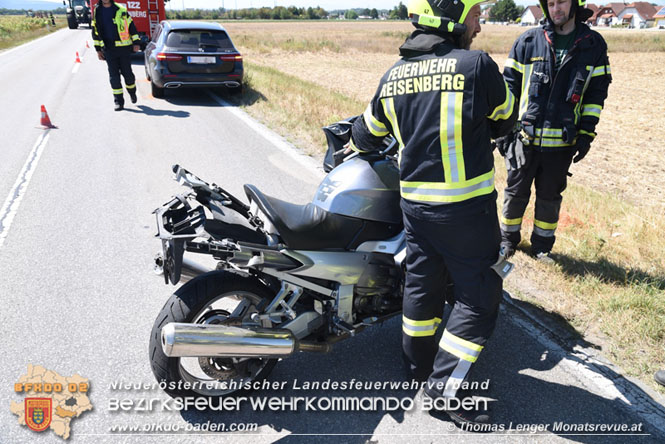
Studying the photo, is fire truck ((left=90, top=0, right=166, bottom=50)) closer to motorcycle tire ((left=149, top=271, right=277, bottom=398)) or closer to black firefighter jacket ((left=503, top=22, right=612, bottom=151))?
black firefighter jacket ((left=503, top=22, right=612, bottom=151))

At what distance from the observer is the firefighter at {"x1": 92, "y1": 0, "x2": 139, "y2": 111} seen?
9922 millimetres

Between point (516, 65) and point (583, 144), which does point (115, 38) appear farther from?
point (583, 144)

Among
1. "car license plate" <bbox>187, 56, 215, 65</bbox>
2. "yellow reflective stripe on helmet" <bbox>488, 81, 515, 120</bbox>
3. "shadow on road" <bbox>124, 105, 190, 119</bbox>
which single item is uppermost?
"yellow reflective stripe on helmet" <bbox>488, 81, 515, 120</bbox>

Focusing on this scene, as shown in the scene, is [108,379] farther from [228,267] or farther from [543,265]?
[543,265]

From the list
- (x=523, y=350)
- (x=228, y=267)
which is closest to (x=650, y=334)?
(x=523, y=350)

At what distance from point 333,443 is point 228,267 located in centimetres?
108

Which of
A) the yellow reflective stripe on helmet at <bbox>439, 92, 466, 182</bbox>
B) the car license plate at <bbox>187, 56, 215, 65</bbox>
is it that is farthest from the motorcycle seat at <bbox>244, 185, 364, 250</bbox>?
the car license plate at <bbox>187, 56, 215, 65</bbox>

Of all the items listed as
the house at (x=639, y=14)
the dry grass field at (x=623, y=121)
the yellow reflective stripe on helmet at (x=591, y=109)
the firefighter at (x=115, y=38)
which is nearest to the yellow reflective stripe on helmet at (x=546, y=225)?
the yellow reflective stripe on helmet at (x=591, y=109)

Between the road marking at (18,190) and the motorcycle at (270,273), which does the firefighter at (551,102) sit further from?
the road marking at (18,190)

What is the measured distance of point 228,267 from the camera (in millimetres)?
2873

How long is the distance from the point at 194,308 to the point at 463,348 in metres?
1.41

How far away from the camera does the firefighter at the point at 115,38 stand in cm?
992

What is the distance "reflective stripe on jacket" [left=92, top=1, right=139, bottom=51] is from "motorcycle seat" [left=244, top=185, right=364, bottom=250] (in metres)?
8.84

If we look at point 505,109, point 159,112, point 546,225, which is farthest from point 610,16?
point 505,109
